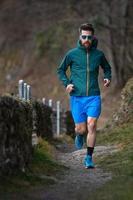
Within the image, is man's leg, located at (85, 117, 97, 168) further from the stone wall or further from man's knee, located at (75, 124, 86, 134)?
the stone wall

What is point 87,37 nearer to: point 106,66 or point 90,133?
point 106,66

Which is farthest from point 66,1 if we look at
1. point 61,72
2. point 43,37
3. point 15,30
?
point 61,72

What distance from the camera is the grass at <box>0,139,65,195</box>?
10.7 meters

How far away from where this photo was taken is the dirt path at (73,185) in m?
10.3

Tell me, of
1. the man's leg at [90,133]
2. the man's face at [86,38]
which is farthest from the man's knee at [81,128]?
the man's face at [86,38]

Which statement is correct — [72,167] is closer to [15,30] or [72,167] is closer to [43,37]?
[43,37]

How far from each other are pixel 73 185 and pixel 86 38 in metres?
2.44

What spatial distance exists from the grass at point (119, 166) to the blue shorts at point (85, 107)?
2.56ft

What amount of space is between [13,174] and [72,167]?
2207 mm

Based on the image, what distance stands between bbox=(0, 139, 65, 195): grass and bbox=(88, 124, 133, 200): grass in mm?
767

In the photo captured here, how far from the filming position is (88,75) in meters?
12.7

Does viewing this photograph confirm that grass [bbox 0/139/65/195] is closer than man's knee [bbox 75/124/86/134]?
Yes

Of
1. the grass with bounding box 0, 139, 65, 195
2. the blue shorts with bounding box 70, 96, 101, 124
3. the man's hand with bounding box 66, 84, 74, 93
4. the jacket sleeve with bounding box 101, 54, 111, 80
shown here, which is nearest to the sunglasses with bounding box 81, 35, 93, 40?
the jacket sleeve with bounding box 101, 54, 111, 80

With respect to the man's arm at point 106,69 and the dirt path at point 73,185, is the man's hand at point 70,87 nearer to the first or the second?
the man's arm at point 106,69
